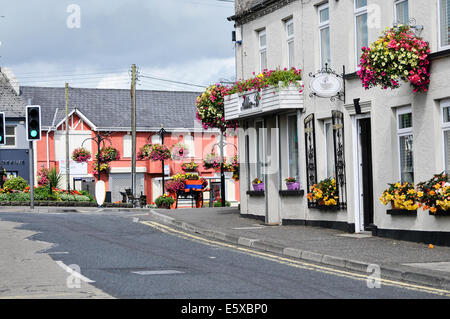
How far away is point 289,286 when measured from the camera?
35.3ft

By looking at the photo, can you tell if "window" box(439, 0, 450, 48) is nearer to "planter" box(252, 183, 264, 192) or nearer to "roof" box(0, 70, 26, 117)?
"planter" box(252, 183, 264, 192)

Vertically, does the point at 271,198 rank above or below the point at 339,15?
below

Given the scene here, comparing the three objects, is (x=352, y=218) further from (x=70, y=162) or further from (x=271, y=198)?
(x=70, y=162)

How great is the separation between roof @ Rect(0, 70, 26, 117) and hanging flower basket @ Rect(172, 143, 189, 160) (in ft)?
37.8

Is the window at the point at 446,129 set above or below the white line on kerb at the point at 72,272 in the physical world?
above

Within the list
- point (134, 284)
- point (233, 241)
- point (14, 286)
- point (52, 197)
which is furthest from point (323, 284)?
point (52, 197)

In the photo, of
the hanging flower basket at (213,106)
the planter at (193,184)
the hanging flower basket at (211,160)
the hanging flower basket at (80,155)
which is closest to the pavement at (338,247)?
the hanging flower basket at (213,106)

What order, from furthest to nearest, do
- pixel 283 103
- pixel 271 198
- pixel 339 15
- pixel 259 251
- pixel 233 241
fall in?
pixel 271 198 → pixel 283 103 → pixel 339 15 → pixel 233 241 → pixel 259 251

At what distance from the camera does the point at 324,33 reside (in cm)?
2016

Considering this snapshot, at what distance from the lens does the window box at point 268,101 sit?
20.8 metres

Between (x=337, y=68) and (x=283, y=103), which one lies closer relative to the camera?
(x=337, y=68)

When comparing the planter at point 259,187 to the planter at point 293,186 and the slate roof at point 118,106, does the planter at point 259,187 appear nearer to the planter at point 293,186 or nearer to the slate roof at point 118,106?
the planter at point 293,186

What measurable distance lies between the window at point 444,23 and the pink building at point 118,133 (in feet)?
143

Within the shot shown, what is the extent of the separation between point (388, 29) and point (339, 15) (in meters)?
2.95
